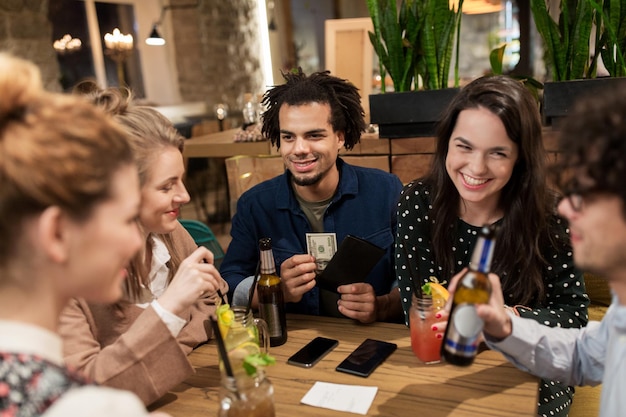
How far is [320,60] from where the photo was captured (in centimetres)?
960

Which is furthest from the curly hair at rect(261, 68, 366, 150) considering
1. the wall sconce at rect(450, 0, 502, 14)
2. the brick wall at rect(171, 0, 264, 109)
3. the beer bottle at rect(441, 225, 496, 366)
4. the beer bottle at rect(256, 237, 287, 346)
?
the brick wall at rect(171, 0, 264, 109)

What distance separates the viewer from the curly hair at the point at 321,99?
2.08 meters

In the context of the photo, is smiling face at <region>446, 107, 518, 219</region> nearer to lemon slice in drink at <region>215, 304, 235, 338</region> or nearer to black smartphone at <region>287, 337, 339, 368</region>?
black smartphone at <region>287, 337, 339, 368</region>

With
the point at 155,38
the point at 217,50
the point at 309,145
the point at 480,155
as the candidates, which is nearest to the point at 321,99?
the point at 309,145

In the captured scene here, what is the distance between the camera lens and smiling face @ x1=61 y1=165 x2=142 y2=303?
2.56ft

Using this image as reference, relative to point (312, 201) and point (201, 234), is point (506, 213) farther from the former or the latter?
point (201, 234)

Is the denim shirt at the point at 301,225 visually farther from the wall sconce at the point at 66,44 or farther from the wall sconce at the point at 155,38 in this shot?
the wall sconce at the point at 155,38

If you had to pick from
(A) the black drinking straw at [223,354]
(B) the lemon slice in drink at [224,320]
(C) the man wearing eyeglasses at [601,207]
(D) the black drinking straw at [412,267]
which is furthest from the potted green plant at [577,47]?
(A) the black drinking straw at [223,354]

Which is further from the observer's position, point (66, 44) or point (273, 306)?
point (66, 44)

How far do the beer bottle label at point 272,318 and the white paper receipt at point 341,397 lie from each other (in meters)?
0.27

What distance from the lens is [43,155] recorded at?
720mm

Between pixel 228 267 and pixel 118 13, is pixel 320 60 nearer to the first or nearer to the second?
pixel 118 13

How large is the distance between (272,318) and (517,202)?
80 cm

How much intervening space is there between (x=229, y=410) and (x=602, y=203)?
780mm
